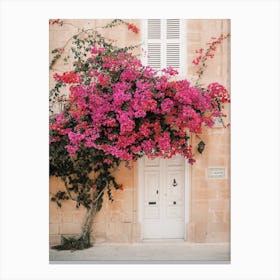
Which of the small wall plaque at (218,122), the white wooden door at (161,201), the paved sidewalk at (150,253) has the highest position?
the small wall plaque at (218,122)

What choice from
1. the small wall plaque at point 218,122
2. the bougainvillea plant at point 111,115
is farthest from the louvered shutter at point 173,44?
the small wall plaque at point 218,122

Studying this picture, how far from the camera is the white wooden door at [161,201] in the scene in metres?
7.63

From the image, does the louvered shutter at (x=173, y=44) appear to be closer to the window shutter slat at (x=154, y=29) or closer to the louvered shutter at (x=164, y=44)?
the louvered shutter at (x=164, y=44)

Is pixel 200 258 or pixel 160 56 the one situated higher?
pixel 160 56

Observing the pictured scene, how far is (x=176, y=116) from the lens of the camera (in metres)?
7.08

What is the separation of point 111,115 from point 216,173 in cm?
183

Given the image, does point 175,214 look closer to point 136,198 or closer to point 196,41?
point 136,198

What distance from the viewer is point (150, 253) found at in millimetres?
7051

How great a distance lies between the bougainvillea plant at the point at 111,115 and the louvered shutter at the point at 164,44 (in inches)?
9.7

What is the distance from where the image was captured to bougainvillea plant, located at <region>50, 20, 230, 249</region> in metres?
6.87

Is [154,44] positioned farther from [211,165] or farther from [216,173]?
[216,173]

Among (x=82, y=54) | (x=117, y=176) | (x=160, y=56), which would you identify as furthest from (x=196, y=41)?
(x=117, y=176)

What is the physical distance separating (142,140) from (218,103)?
1.31 meters
